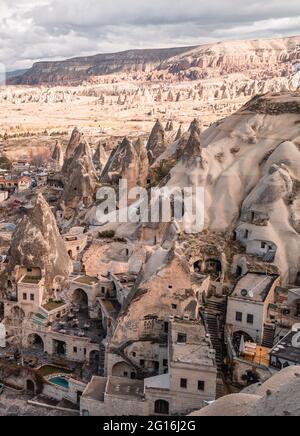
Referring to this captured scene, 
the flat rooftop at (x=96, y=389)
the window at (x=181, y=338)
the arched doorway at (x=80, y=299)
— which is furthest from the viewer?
the arched doorway at (x=80, y=299)

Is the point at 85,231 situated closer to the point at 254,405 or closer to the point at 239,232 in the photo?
the point at 239,232

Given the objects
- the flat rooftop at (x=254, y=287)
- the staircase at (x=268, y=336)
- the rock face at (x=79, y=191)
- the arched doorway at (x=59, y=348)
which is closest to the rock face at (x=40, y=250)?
the arched doorway at (x=59, y=348)

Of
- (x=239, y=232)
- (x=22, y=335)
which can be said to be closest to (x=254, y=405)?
(x=22, y=335)

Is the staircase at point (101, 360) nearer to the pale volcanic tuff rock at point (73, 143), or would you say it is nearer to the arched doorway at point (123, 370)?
the arched doorway at point (123, 370)

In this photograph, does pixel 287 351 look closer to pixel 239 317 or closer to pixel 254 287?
pixel 239 317

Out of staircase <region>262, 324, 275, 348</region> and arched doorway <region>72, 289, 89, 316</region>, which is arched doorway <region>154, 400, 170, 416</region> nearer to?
staircase <region>262, 324, 275, 348</region>
